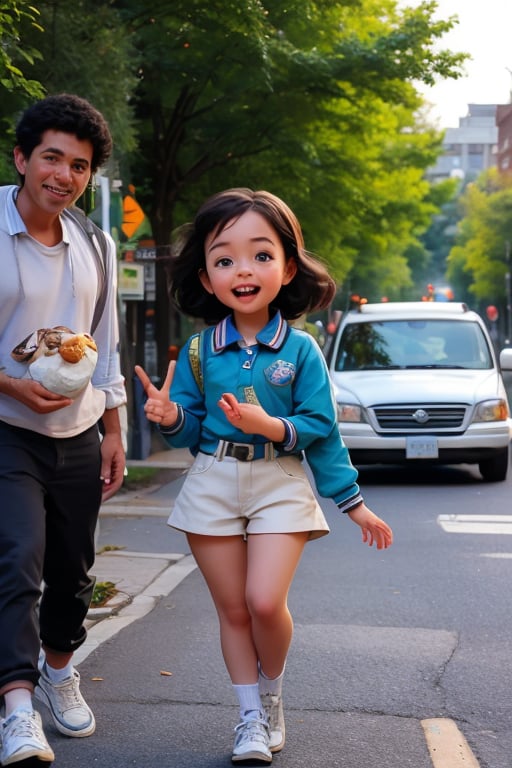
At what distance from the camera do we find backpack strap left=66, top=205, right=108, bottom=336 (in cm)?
426

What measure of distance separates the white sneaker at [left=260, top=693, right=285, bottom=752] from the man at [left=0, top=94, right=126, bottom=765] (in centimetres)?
68

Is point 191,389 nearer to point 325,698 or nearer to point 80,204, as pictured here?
point 325,698

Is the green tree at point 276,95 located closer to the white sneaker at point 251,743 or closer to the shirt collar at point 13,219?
the shirt collar at point 13,219

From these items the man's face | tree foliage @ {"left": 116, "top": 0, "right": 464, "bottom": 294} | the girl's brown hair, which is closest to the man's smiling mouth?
the man's face

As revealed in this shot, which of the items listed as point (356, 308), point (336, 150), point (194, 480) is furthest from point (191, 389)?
point (336, 150)

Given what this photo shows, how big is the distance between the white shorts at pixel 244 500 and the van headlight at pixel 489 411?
8.59 m

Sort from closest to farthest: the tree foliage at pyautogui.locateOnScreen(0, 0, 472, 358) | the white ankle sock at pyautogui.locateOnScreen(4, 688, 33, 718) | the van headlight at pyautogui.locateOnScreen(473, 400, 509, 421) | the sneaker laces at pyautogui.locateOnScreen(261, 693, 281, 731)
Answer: the white ankle sock at pyautogui.locateOnScreen(4, 688, 33, 718) → the sneaker laces at pyautogui.locateOnScreen(261, 693, 281, 731) → the van headlight at pyautogui.locateOnScreen(473, 400, 509, 421) → the tree foliage at pyautogui.locateOnScreen(0, 0, 472, 358)

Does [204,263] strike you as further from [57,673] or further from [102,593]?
[102,593]

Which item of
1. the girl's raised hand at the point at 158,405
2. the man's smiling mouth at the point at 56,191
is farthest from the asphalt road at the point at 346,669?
the man's smiling mouth at the point at 56,191

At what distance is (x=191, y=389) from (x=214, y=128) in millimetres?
17971

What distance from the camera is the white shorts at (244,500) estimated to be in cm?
400

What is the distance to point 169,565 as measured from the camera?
829 cm

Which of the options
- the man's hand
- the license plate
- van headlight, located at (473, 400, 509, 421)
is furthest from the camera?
van headlight, located at (473, 400, 509, 421)

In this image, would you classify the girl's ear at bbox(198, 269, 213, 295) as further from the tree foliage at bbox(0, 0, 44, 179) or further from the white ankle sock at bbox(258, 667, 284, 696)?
the tree foliage at bbox(0, 0, 44, 179)
